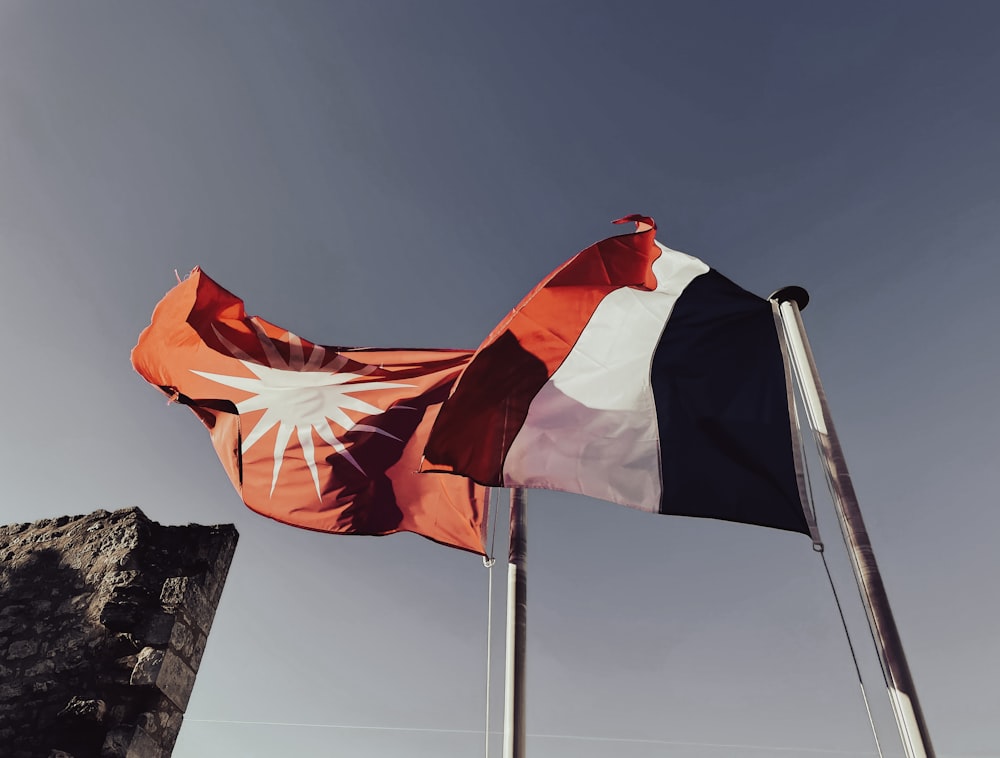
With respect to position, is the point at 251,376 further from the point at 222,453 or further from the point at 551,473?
the point at 551,473

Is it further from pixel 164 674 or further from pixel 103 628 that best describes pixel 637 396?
pixel 103 628

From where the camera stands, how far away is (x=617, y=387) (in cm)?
480

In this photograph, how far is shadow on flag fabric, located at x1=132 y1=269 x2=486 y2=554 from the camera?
17.7 feet

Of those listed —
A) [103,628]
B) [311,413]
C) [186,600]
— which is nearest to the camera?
[103,628]

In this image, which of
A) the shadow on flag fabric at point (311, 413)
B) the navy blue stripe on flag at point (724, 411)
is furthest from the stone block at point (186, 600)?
the navy blue stripe on flag at point (724, 411)

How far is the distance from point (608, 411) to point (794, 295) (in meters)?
1.51

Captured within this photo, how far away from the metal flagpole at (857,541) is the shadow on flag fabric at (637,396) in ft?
0.57

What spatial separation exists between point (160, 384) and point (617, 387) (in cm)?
444

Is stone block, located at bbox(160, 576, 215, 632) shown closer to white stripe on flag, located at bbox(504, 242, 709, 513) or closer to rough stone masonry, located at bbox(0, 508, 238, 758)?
rough stone masonry, located at bbox(0, 508, 238, 758)

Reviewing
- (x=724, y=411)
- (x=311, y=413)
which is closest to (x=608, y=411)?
(x=724, y=411)

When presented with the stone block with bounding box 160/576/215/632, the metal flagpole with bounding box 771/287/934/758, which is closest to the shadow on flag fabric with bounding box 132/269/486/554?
the stone block with bounding box 160/576/215/632

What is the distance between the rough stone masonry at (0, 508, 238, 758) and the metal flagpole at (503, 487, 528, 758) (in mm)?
2791

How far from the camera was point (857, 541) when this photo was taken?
12.1ft

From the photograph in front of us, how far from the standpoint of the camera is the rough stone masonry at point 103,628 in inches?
194
